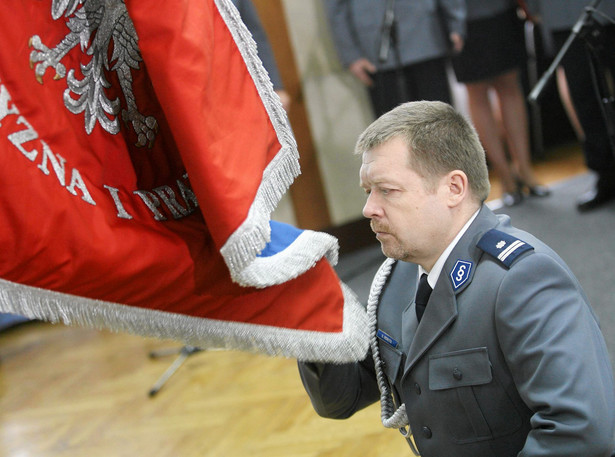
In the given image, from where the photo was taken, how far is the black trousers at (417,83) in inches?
132

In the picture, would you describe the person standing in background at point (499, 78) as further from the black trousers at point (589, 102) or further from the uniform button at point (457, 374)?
the uniform button at point (457, 374)

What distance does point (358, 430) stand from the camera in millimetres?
1993

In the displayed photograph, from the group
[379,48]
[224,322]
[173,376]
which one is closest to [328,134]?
[379,48]

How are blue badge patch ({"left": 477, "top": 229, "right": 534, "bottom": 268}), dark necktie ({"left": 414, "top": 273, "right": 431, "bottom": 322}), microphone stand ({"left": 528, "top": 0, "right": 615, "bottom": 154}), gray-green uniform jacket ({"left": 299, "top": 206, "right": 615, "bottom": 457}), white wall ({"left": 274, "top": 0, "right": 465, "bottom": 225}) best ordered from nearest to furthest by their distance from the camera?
gray-green uniform jacket ({"left": 299, "top": 206, "right": 615, "bottom": 457}), blue badge patch ({"left": 477, "top": 229, "right": 534, "bottom": 268}), dark necktie ({"left": 414, "top": 273, "right": 431, "bottom": 322}), microphone stand ({"left": 528, "top": 0, "right": 615, "bottom": 154}), white wall ({"left": 274, "top": 0, "right": 465, "bottom": 225})

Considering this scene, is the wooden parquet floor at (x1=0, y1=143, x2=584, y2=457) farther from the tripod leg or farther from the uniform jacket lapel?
the uniform jacket lapel

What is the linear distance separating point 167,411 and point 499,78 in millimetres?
2276

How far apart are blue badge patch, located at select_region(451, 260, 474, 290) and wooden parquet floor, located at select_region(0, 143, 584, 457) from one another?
34.9 inches

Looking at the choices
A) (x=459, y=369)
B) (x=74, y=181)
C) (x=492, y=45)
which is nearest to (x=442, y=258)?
(x=459, y=369)

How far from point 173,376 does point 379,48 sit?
5.78 feet

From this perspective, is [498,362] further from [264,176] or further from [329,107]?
[329,107]

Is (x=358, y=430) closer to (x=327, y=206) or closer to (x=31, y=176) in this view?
(x=31, y=176)

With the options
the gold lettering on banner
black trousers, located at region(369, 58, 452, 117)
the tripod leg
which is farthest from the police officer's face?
black trousers, located at region(369, 58, 452, 117)

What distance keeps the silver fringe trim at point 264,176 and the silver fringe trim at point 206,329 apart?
12cm

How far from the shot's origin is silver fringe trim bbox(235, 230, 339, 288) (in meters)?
0.79
